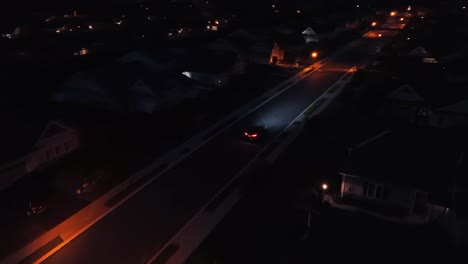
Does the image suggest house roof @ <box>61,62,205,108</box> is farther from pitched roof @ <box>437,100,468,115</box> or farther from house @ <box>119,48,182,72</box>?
pitched roof @ <box>437,100,468,115</box>

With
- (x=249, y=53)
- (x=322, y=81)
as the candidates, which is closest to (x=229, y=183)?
(x=322, y=81)

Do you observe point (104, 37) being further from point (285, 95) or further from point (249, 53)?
point (285, 95)

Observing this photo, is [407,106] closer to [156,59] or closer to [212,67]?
[212,67]

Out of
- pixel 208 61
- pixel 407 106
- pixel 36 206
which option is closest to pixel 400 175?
pixel 407 106

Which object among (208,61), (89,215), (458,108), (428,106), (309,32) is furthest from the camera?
(309,32)

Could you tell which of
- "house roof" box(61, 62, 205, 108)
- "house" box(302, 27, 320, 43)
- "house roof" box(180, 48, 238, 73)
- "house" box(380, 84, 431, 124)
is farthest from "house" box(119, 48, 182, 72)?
"house" box(302, 27, 320, 43)
